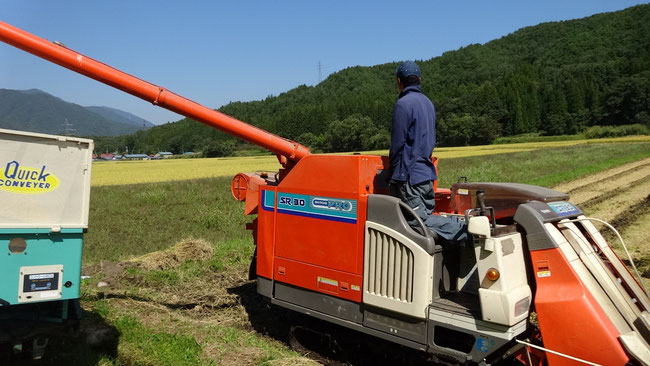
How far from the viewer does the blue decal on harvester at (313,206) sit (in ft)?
13.7

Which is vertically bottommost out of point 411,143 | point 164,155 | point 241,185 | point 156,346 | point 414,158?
point 156,346

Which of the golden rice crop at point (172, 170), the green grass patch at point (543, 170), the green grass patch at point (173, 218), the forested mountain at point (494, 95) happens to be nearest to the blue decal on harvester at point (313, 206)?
the green grass patch at point (173, 218)

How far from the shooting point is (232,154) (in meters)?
59.5

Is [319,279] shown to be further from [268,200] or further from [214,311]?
[214,311]

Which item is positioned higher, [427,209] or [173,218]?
[427,209]

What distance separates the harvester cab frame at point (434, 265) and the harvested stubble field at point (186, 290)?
0.62m

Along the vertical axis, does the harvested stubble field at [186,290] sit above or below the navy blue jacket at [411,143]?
→ below

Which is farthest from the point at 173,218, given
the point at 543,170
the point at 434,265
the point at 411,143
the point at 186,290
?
the point at 543,170

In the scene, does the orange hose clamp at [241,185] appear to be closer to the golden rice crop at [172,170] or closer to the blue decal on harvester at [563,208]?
the blue decal on harvester at [563,208]

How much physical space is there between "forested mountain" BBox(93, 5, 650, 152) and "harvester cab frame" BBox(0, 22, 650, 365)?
46147 mm

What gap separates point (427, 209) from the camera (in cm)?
421

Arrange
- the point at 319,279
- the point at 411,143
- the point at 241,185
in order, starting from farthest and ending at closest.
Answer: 1. the point at 241,185
2. the point at 319,279
3. the point at 411,143

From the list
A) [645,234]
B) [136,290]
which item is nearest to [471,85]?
[645,234]

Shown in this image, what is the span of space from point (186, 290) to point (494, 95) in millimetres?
84384
